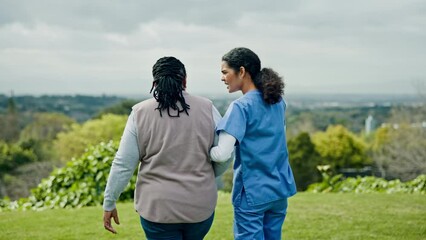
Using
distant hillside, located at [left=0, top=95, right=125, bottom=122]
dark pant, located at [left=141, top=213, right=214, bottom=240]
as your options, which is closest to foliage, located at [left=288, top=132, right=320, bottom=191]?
dark pant, located at [left=141, top=213, right=214, bottom=240]

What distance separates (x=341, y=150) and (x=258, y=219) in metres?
30.6

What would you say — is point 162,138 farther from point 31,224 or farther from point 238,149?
point 31,224

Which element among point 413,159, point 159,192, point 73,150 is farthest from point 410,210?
point 73,150

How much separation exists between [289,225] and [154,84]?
3.33 metres

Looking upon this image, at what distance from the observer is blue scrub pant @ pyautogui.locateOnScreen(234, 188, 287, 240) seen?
3199 mm

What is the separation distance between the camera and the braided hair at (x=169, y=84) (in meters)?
2.96

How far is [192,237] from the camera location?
3.09 m

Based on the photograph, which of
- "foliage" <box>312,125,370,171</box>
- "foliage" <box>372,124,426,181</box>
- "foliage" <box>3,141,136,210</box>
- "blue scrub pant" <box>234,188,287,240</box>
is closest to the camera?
"blue scrub pant" <box>234,188,287,240</box>

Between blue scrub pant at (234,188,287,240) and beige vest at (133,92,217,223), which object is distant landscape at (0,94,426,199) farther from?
beige vest at (133,92,217,223)

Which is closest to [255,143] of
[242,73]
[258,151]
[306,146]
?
[258,151]

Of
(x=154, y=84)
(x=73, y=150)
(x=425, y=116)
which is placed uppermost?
(x=154, y=84)

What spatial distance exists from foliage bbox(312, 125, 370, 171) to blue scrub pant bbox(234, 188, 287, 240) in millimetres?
29408

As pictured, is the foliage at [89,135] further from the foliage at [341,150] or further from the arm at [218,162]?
the arm at [218,162]

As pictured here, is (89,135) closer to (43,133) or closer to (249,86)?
(43,133)
